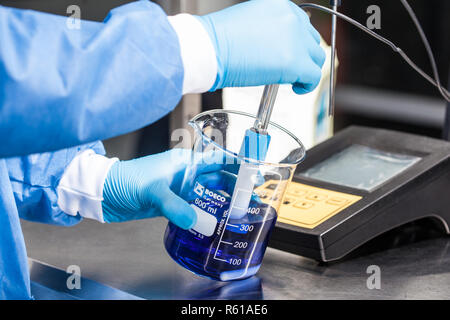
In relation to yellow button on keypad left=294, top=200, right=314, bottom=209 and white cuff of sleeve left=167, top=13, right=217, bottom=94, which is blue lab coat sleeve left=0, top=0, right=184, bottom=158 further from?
yellow button on keypad left=294, top=200, right=314, bottom=209

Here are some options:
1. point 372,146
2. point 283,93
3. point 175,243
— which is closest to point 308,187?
point 372,146

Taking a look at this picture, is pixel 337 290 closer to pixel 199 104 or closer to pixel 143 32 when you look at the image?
pixel 143 32

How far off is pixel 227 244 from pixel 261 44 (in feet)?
0.88

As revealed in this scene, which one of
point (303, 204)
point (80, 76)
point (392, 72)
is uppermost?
point (80, 76)

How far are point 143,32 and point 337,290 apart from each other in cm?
45

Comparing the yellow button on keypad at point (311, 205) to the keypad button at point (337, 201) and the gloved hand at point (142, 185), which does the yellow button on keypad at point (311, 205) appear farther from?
the gloved hand at point (142, 185)

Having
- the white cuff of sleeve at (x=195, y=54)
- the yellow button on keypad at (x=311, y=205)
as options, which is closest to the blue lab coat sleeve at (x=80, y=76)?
the white cuff of sleeve at (x=195, y=54)

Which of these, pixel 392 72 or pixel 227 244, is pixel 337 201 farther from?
pixel 392 72

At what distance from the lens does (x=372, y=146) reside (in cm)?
119

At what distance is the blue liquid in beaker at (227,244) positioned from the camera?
2.72ft

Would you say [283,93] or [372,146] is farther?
[283,93]

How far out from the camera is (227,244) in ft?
2.72

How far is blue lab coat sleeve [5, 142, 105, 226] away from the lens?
40.3 inches

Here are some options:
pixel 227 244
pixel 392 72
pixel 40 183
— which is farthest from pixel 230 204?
pixel 392 72
